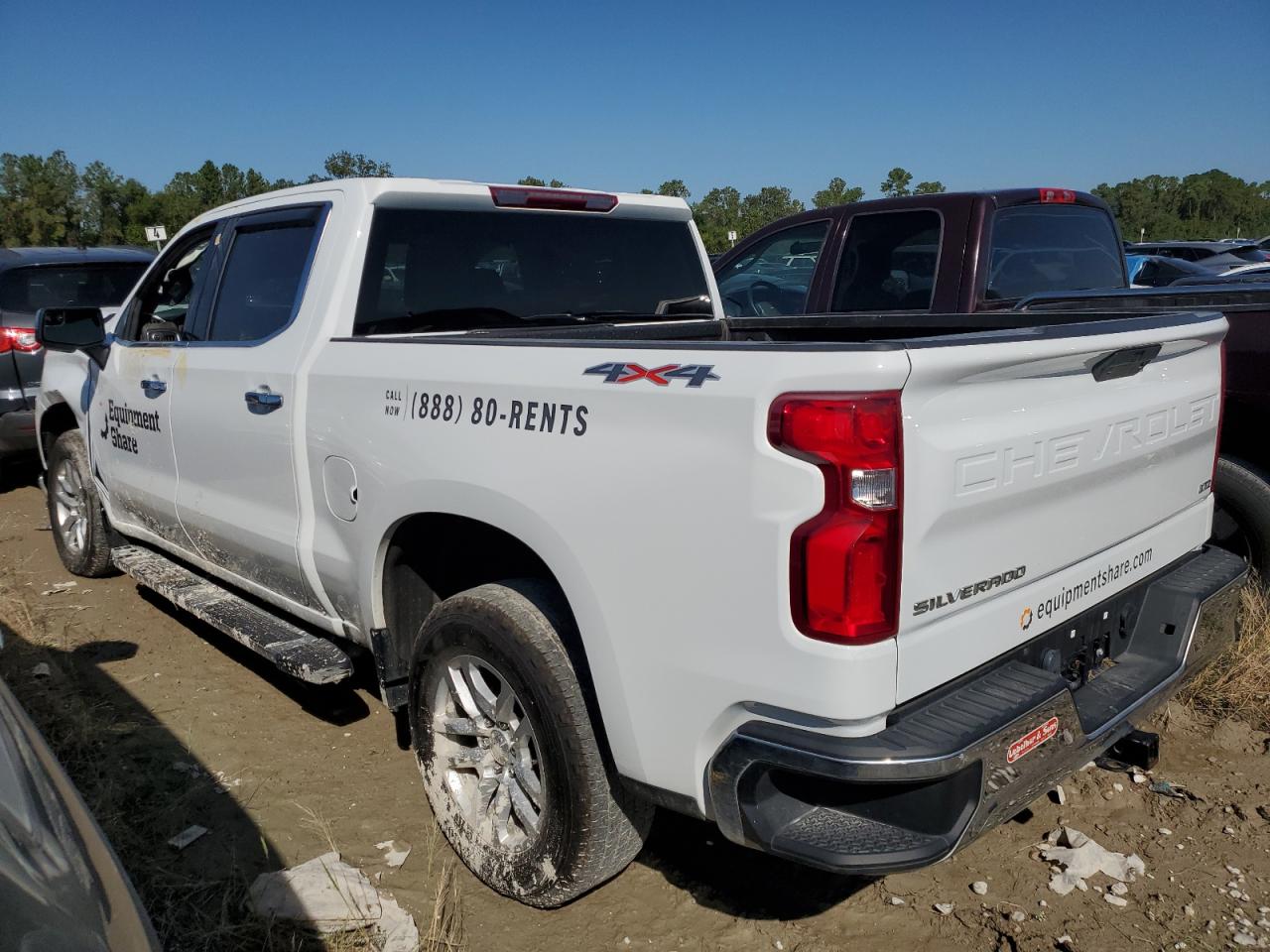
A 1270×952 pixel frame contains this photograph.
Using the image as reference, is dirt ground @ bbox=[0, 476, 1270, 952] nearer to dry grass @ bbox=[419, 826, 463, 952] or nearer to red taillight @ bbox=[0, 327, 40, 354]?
dry grass @ bbox=[419, 826, 463, 952]

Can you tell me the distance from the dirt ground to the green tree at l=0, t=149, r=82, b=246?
5023 centimetres

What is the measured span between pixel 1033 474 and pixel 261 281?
3018 mm

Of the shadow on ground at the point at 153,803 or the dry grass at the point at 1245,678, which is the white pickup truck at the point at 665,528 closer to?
the shadow on ground at the point at 153,803

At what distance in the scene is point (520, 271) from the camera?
3840mm

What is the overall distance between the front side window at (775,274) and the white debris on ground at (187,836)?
417 centimetres

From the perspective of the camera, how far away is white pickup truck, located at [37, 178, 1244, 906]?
2.00 m

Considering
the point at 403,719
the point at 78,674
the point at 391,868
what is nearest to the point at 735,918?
the point at 391,868

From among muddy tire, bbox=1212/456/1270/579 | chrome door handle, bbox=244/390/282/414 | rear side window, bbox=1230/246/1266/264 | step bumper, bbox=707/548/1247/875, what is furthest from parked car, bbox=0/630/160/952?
rear side window, bbox=1230/246/1266/264

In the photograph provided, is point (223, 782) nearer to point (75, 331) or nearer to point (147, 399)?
point (147, 399)

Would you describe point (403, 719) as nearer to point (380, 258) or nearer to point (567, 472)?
point (380, 258)

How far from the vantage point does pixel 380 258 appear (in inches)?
137

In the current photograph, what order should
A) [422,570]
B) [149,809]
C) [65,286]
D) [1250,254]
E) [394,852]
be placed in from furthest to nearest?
1. [1250,254]
2. [65,286]
3. [149,809]
4. [422,570]
5. [394,852]

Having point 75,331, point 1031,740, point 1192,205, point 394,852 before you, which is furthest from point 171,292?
point 1192,205

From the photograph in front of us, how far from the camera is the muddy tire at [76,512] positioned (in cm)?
554
